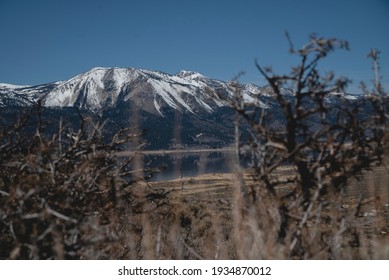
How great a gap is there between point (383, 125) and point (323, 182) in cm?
67

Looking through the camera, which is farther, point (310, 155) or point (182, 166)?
point (182, 166)

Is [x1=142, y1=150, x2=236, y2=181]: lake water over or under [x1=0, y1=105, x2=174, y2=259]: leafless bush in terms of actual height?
over

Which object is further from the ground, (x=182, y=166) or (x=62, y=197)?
(x=182, y=166)

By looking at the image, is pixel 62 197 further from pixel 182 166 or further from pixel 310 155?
pixel 182 166

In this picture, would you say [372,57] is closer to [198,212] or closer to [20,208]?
[20,208]

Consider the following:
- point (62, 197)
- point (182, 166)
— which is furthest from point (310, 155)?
point (182, 166)

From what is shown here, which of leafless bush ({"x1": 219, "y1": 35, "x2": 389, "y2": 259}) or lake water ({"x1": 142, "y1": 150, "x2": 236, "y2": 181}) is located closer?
leafless bush ({"x1": 219, "y1": 35, "x2": 389, "y2": 259})

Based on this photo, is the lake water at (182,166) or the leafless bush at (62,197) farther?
the lake water at (182,166)

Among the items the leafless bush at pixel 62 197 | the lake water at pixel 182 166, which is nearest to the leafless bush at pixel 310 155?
the lake water at pixel 182 166

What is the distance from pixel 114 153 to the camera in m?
4.34

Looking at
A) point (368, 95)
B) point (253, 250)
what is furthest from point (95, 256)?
point (368, 95)

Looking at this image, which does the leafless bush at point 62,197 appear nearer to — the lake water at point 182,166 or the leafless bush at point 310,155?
the lake water at point 182,166

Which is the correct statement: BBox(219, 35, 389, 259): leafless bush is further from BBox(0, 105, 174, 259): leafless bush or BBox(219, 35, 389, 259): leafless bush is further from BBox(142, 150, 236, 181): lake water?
BBox(0, 105, 174, 259): leafless bush

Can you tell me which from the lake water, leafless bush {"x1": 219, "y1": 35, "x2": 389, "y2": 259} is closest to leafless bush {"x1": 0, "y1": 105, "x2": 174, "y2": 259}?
the lake water
